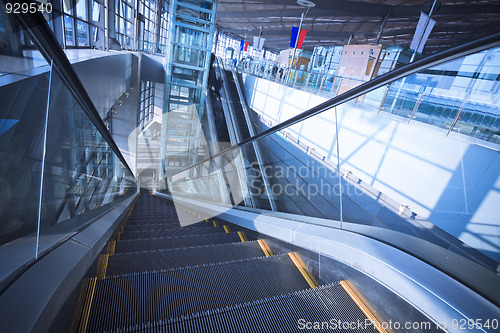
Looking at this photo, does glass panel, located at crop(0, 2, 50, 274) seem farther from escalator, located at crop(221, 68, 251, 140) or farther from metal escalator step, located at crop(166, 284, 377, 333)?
escalator, located at crop(221, 68, 251, 140)

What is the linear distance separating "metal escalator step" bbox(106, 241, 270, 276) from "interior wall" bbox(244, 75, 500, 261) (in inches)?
72.0

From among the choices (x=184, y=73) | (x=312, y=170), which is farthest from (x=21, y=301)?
(x=184, y=73)

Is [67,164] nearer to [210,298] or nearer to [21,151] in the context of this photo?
[21,151]

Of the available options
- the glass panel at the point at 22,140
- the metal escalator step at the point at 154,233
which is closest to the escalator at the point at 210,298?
the glass panel at the point at 22,140

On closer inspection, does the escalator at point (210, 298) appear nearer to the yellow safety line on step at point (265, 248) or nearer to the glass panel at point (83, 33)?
the yellow safety line on step at point (265, 248)

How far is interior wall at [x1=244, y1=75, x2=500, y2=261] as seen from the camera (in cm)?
274

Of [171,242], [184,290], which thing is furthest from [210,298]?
[171,242]

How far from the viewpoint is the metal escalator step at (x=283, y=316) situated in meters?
1.03

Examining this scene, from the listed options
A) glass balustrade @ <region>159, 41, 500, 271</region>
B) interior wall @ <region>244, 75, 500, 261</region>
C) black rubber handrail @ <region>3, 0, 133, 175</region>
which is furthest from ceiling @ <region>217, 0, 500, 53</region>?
black rubber handrail @ <region>3, 0, 133, 175</region>

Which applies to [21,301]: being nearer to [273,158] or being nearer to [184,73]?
[273,158]

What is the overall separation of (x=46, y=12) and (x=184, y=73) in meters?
6.02

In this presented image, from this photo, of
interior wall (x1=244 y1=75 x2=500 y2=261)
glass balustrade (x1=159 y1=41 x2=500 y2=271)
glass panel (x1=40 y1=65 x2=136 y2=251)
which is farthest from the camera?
glass balustrade (x1=159 y1=41 x2=500 y2=271)

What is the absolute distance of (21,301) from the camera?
68cm

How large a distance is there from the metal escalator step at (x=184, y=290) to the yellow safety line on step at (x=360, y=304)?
25cm
